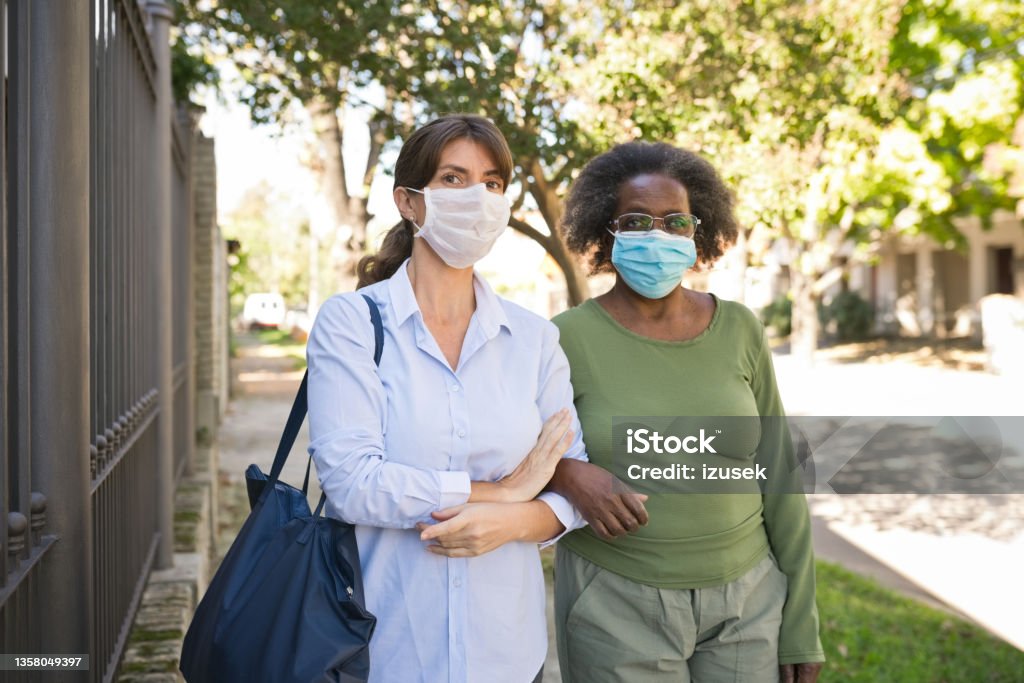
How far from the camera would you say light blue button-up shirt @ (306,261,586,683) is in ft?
6.86

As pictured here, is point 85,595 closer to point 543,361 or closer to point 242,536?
point 242,536

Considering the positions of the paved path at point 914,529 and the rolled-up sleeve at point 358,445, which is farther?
the paved path at point 914,529

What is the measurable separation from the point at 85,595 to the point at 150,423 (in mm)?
2588

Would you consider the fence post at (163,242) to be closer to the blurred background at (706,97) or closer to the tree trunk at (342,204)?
the blurred background at (706,97)

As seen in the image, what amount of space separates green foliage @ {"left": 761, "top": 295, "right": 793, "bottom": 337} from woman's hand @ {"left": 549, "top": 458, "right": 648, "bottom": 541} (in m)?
36.2

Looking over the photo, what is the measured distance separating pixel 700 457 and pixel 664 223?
666mm

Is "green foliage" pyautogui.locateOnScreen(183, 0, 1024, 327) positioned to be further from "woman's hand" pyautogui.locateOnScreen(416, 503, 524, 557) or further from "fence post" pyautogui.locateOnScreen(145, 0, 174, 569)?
"woman's hand" pyautogui.locateOnScreen(416, 503, 524, 557)

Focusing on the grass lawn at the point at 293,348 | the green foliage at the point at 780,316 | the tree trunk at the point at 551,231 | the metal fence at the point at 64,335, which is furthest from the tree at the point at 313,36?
the green foliage at the point at 780,316

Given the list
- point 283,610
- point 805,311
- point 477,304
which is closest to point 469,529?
→ point 283,610

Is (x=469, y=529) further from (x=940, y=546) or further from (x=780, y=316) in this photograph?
(x=780, y=316)

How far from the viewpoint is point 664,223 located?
2807 mm

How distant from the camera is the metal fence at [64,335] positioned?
2252 mm

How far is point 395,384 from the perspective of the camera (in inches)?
86.0

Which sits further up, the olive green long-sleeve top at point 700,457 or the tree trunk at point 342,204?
the tree trunk at point 342,204
